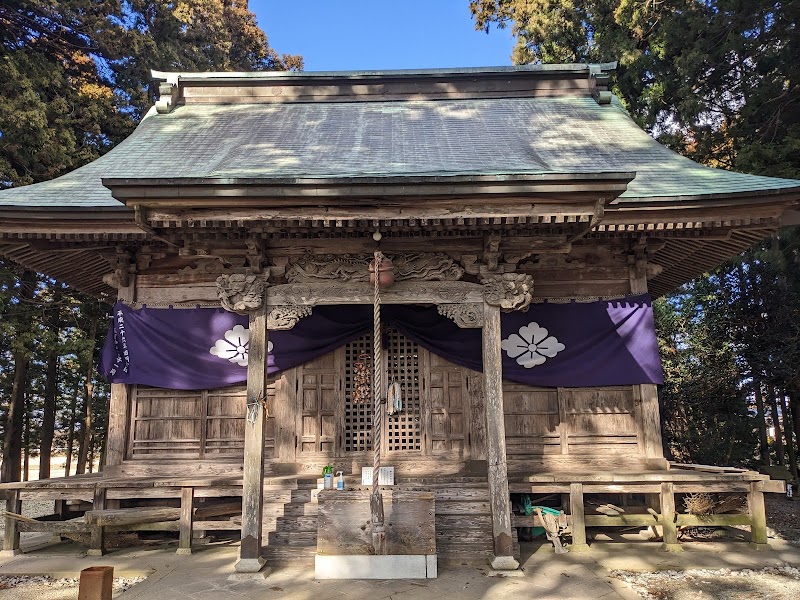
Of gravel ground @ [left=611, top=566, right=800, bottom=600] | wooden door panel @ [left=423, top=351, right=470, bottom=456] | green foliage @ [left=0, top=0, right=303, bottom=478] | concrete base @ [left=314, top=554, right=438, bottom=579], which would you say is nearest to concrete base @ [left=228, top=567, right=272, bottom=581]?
concrete base @ [left=314, top=554, right=438, bottom=579]

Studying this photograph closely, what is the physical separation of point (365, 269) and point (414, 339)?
2.01m

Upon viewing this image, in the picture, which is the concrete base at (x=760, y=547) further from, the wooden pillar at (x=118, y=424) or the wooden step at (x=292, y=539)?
the wooden pillar at (x=118, y=424)

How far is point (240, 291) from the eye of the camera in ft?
21.5

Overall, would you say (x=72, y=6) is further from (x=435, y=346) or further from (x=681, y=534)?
(x=681, y=534)

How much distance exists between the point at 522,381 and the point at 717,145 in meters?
9.35

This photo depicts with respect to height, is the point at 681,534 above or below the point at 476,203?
below

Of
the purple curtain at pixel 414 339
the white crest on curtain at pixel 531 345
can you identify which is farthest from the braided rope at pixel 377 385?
the white crest on curtain at pixel 531 345

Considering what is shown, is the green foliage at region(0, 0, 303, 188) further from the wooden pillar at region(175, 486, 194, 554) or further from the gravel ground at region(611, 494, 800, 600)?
the gravel ground at region(611, 494, 800, 600)

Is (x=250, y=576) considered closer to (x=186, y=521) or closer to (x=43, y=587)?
(x=186, y=521)

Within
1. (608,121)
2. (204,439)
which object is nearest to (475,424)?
(204,439)

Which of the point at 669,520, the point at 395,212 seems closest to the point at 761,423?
the point at 669,520

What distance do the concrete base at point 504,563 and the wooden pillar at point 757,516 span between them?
3650 mm

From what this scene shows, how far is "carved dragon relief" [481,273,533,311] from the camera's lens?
21.5ft

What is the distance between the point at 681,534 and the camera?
7.92 m
